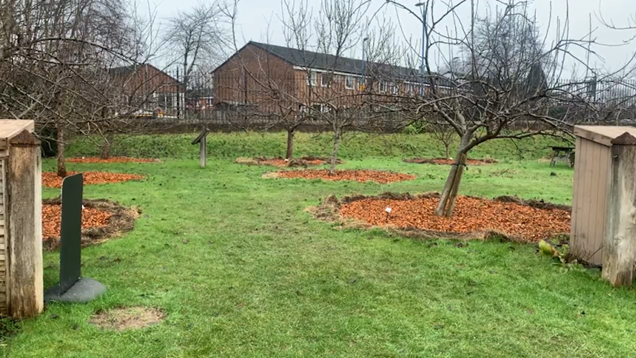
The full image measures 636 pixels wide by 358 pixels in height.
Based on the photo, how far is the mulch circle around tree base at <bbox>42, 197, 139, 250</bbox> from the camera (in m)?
6.11

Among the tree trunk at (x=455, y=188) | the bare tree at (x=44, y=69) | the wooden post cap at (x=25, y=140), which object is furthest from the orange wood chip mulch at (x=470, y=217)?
the wooden post cap at (x=25, y=140)

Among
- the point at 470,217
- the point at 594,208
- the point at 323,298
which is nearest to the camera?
the point at 323,298

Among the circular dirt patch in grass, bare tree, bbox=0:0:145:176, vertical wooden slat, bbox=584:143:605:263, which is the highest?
bare tree, bbox=0:0:145:176

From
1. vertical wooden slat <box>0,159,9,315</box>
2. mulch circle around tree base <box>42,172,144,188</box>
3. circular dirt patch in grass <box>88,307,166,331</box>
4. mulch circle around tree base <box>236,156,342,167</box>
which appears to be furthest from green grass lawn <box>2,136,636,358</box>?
mulch circle around tree base <box>236,156,342,167</box>

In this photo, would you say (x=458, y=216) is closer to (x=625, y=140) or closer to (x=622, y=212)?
(x=622, y=212)

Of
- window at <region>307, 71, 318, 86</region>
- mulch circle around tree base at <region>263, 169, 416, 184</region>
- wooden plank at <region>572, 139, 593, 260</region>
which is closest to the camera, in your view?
wooden plank at <region>572, 139, 593, 260</region>

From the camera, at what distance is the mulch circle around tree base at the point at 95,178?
11.8 meters

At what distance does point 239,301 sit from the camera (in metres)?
4.33

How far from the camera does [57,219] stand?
711cm

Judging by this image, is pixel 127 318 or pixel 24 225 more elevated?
pixel 24 225

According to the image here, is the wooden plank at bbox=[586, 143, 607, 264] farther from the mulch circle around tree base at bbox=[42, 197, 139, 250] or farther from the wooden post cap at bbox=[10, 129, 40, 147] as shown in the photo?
the mulch circle around tree base at bbox=[42, 197, 139, 250]

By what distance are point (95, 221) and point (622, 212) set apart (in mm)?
6575

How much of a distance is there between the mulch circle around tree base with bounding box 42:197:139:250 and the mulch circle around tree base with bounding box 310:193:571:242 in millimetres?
2940

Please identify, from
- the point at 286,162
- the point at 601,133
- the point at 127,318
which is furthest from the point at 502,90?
the point at 286,162
